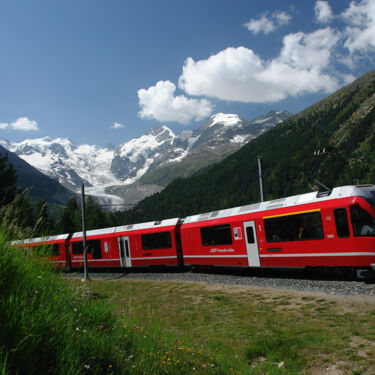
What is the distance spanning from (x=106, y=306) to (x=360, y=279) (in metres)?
11.5

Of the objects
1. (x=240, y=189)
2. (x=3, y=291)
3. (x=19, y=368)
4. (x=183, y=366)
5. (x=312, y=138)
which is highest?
(x=312, y=138)

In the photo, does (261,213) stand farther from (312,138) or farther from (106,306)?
(312,138)

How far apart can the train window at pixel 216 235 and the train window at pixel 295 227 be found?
9.09ft

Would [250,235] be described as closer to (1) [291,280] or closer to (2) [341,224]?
(1) [291,280]

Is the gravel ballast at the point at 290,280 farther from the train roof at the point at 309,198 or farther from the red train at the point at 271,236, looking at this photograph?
the train roof at the point at 309,198

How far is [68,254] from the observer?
31.7 m

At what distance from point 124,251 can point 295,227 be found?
52.2 ft

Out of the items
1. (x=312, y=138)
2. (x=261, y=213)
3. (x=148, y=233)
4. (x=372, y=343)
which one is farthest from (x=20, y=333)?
(x=312, y=138)

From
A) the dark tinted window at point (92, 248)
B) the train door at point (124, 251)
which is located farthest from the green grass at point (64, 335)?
the dark tinted window at point (92, 248)

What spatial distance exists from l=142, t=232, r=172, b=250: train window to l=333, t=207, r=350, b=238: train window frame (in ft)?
40.2

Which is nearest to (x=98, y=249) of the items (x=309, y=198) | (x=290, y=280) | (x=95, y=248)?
(x=95, y=248)

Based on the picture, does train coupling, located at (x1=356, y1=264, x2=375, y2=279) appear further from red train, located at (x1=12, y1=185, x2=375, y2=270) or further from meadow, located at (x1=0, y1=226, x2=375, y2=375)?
meadow, located at (x1=0, y1=226, x2=375, y2=375)

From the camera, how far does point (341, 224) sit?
42.2 ft

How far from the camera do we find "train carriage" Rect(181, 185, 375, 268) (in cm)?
1231
